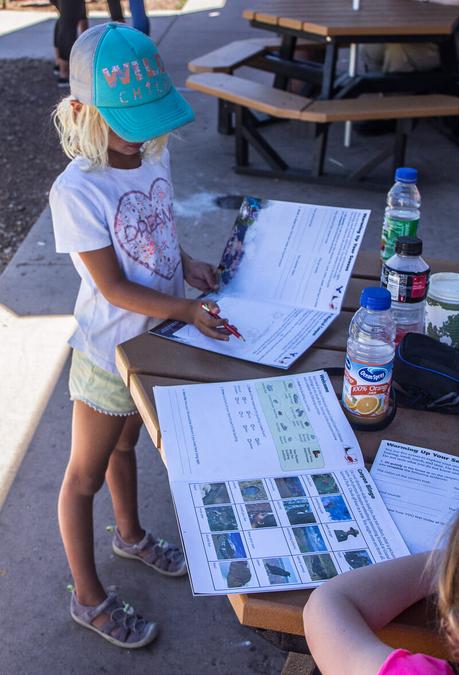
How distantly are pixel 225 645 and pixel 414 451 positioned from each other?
105cm

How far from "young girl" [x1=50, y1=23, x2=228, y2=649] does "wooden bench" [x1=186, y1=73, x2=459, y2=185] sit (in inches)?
116

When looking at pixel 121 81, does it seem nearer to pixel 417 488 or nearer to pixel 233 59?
pixel 417 488

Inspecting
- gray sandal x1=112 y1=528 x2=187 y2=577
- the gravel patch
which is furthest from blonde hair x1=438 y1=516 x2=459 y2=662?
the gravel patch

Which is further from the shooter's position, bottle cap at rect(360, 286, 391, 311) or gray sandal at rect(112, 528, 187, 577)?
gray sandal at rect(112, 528, 187, 577)

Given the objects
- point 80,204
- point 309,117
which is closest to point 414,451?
point 80,204

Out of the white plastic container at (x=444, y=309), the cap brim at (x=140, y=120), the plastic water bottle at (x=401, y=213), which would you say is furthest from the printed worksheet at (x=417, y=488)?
the cap brim at (x=140, y=120)

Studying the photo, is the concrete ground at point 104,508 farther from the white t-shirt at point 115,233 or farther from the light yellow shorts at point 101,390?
the light yellow shorts at point 101,390

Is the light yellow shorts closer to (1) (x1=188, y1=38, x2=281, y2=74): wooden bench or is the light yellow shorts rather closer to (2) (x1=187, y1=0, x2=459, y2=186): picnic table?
(2) (x1=187, y1=0, x2=459, y2=186): picnic table

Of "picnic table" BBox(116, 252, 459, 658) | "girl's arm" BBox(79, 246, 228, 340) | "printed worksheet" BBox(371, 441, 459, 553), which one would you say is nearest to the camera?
"picnic table" BBox(116, 252, 459, 658)

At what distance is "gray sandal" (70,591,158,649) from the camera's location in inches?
83.8

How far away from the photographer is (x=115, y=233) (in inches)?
69.2

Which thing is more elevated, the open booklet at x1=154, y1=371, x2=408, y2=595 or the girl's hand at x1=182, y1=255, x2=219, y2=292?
the open booklet at x1=154, y1=371, x2=408, y2=595

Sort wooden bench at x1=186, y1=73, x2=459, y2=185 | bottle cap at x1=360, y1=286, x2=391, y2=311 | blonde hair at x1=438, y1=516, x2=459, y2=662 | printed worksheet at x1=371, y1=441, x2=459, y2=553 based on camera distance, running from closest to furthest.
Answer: blonde hair at x1=438, y1=516, x2=459, y2=662 → printed worksheet at x1=371, y1=441, x2=459, y2=553 → bottle cap at x1=360, y1=286, x2=391, y2=311 → wooden bench at x1=186, y1=73, x2=459, y2=185

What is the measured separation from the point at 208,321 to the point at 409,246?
46cm
